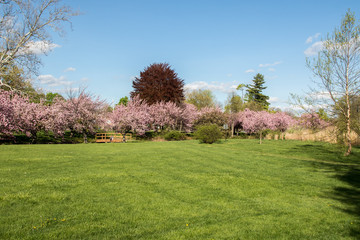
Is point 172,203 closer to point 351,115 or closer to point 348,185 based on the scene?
point 348,185

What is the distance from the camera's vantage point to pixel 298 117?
59.1 feet

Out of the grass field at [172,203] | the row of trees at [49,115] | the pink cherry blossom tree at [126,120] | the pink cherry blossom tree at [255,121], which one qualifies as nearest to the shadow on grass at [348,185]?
the grass field at [172,203]

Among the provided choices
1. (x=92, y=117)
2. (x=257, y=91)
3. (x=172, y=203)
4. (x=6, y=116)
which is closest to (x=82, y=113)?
(x=92, y=117)

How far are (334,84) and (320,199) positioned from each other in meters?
11.0

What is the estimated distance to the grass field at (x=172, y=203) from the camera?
188 inches

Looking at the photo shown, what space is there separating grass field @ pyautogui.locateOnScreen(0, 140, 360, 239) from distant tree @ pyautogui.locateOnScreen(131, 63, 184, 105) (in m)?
29.7

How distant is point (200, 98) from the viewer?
207ft

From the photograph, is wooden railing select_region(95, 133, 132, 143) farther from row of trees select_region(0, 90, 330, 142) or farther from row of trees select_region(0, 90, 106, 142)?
row of trees select_region(0, 90, 106, 142)

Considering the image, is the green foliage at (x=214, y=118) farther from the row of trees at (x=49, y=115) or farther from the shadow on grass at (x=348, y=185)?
the shadow on grass at (x=348, y=185)

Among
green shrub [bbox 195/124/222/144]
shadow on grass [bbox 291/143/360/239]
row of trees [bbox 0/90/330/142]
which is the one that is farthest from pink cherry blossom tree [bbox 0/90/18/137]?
shadow on grass [bbox 291/143/360/239]

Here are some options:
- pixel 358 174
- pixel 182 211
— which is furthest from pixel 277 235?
pixel 358 174

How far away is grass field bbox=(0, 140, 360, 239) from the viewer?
15.7ft

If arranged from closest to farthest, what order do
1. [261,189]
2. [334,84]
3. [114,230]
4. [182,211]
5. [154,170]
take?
[114,230] < [182,211] < [261,189] < [154,170] < [334,84]

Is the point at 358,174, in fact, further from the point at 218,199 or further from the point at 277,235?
the point at 277,235
